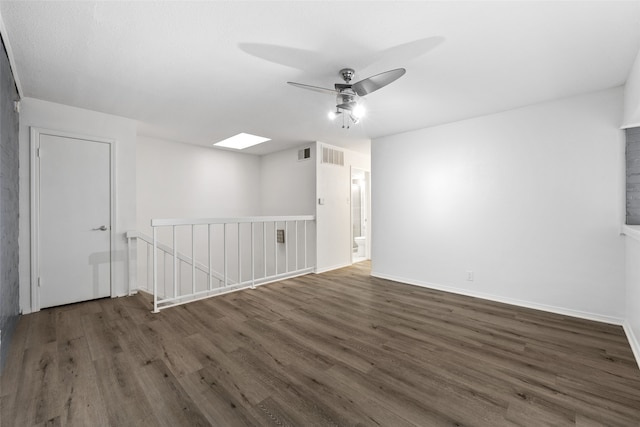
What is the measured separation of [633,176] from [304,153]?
4.35 meters

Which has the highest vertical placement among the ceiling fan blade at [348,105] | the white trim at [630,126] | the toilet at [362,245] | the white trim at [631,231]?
the ceiling fan blade at [348,105]

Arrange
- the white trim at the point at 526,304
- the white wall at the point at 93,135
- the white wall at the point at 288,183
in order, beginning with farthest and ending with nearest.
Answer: the white wall at the point at 288,183
the white wall at the point at 93,135
the white trim at the point at 526,304

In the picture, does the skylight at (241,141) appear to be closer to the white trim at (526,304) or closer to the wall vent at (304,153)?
the wall vent at (304,153)

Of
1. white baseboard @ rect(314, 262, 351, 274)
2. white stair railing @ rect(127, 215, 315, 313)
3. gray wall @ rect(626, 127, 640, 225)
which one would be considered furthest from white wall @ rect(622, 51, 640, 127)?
white baseboard @ rect(314, 262, 351, 274)

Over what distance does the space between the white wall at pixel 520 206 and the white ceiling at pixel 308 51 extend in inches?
14.7

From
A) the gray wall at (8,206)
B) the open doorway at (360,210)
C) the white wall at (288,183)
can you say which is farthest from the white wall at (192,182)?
the open doorway at (360,210)

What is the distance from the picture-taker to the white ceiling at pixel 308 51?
1.72m

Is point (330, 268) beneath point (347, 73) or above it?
beneath

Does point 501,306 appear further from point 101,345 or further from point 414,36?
point 101,345

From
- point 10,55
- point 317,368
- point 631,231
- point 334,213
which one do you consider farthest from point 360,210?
point 10,55

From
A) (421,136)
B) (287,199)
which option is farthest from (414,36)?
(287,199)

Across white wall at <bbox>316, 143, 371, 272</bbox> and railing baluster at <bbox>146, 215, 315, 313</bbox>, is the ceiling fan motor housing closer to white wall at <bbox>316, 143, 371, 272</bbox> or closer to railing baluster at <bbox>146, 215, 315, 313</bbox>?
railing baluster at <bbox>146, 215, 315, 313</bbox>

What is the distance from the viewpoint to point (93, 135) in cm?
349

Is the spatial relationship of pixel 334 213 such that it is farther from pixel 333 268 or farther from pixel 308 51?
pixel 308 51
